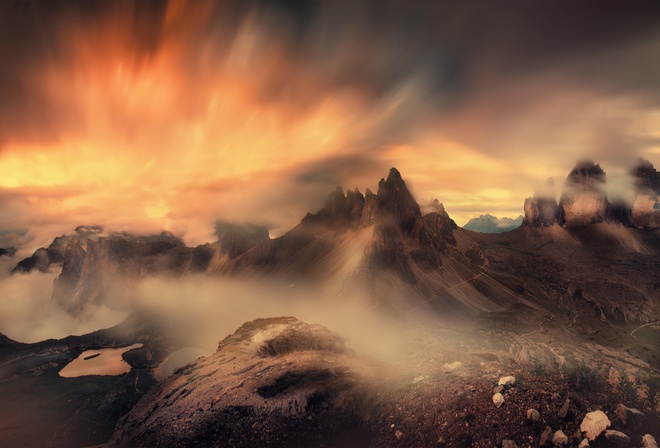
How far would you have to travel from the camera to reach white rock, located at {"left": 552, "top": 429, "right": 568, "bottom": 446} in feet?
96.9

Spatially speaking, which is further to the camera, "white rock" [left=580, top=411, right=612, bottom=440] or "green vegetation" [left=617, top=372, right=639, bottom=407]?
"green vegetation" [left=617, top=372, right=639, bottom=407]

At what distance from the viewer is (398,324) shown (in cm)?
16638

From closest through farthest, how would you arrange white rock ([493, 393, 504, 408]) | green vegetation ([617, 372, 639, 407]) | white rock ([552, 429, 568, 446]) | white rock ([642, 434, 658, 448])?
1. white rock ([642, 434, 658, 448])
2. white rock ([552, 429, 568, 446])
3. white rock ([493, 393, 504, 408])
4. green vegetation ([617, 372, 639, 407])

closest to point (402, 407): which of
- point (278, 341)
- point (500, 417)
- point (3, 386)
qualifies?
point (500, 417)

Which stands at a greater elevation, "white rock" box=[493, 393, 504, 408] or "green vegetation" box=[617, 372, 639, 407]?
"white rock" box=[493, 393, 504, 408]

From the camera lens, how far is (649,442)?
92.2ft

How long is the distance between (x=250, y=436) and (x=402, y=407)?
71.1 ft

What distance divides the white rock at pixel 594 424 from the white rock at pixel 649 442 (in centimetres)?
236

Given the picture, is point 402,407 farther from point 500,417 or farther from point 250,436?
point 250,436

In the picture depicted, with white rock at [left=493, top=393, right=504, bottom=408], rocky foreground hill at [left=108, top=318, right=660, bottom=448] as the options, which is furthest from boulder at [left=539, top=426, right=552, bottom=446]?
white rock at [left=493, top=393, right=504, bottom=408]

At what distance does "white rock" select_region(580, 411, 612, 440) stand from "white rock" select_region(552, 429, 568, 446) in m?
1.97

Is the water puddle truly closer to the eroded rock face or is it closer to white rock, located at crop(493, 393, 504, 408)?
the eroded rock face

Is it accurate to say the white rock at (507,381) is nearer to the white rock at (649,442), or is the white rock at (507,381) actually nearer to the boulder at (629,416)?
the boulder at (629,416)

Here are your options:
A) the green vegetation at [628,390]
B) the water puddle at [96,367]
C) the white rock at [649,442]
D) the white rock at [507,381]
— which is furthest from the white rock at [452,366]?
the water puddle at [96,367]
